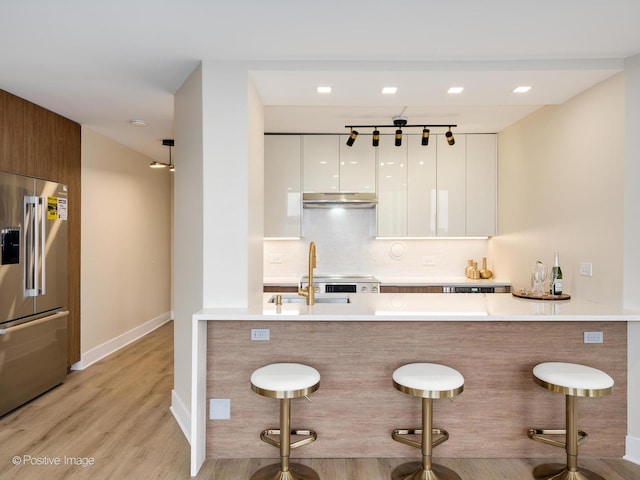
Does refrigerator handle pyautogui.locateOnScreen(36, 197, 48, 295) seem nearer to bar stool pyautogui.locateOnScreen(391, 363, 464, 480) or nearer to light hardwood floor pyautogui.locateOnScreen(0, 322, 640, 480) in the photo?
light hardwood floor pyautogui.locateOnScreen(0, 322, 640, 480)

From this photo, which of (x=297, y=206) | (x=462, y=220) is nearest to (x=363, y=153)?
(x=297, y=206)

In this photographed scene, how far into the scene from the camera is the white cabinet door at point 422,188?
4973 millimetres

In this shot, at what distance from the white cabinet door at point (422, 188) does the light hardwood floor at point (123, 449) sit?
2.74 m

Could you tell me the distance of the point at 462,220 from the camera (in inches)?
197

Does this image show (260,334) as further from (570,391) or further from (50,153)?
(50,153)

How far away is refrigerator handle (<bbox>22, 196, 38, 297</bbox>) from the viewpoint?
3.53 meters

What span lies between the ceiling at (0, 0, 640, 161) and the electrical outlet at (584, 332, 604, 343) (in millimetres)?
1706

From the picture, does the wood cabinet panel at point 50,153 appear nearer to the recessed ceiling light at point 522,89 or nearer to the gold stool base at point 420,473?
the gold stool base at point 420,473

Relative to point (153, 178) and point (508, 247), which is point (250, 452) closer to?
point (508, 247)

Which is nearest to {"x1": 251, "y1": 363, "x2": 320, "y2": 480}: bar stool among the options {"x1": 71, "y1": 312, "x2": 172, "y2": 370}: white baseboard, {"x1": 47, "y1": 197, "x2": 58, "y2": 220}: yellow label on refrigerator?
{"x1": 47, "y1": 197, "x2": 58, "y2": 220}: yellow label on refrigerator

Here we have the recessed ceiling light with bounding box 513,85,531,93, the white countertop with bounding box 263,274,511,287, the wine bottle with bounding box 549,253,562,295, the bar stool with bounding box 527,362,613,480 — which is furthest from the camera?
the white countertop with bounding box 263,274,511,287

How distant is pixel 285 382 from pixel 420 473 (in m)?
0.98

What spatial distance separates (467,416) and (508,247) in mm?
2390

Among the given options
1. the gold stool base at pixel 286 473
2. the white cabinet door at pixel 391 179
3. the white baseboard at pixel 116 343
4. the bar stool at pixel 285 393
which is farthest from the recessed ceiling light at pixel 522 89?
the white baseboard at pixel 116 343
